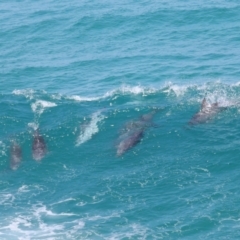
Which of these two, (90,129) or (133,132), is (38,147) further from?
(133,132)

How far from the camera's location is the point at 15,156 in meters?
102

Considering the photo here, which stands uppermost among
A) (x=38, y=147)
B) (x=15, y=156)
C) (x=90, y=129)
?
(x=90, y=129)

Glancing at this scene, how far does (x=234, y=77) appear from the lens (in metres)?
127

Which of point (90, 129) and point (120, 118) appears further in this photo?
point (120, 118)

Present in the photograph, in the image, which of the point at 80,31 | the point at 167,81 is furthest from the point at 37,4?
the point at 167,81

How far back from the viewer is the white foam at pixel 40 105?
116675 millimetres

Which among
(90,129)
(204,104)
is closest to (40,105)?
(90,129)

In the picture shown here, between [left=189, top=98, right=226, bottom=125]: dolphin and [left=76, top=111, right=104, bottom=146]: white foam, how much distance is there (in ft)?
56.8

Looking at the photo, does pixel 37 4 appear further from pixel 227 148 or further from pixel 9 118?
pixel 227 148

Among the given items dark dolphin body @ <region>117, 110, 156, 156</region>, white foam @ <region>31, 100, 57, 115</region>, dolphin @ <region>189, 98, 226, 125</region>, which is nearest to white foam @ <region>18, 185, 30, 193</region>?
dark dolphin body @ <region>117, 110, 156, 156</region>

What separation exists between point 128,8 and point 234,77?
5107 centimetres

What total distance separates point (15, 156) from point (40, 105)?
→ 1893cm

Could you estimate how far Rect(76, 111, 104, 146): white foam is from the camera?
106 meters

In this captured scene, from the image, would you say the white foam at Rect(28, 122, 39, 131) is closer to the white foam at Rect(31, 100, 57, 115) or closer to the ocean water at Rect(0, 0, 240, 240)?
the ocean water at Rect(0, 0, 240, 240)
